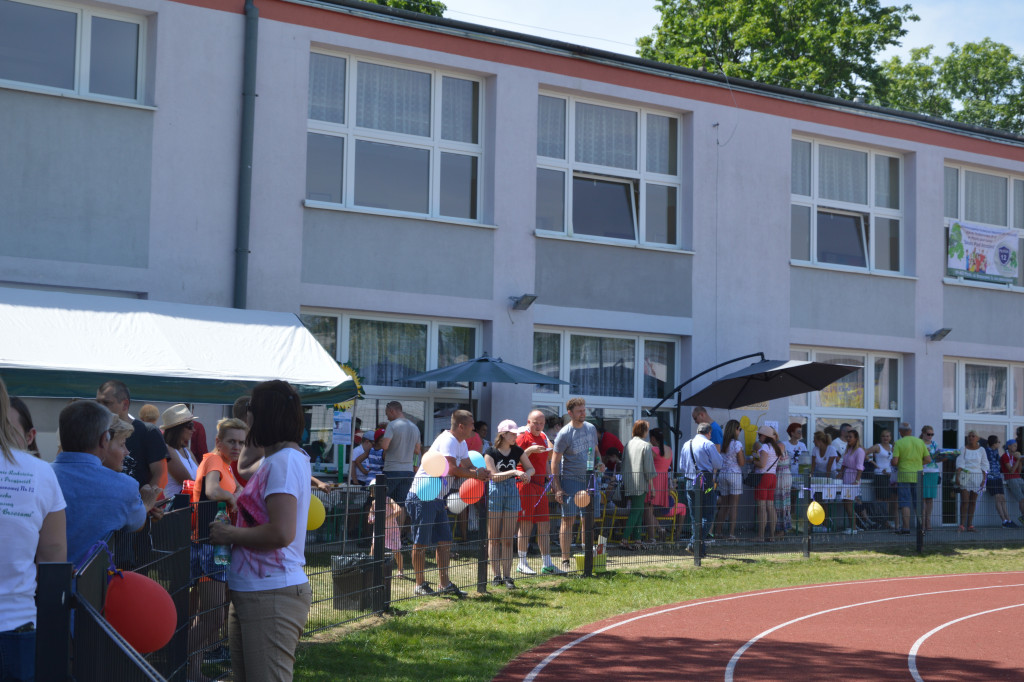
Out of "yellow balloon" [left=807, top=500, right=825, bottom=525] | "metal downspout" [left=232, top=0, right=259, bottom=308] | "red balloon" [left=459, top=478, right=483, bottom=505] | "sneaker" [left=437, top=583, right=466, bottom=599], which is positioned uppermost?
"metal downspout" [left=232, top=0, right=259, bottom=308]

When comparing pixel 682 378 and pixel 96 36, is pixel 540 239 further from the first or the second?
pixel 96 36

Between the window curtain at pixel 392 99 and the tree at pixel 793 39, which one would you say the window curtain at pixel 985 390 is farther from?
the tree at pixel 793 39

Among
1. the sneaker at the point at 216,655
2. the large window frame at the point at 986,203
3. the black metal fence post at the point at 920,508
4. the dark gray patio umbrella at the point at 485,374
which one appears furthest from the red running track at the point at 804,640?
the large window frame at the point at 986,203

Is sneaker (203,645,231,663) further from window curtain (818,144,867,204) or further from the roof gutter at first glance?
window curtain (818,144,867,204)

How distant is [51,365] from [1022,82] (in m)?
42.0

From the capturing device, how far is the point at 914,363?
2178cm

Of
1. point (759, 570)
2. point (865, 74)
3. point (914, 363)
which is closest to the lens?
point (759, 570)

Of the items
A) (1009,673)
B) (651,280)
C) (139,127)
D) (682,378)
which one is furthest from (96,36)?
(1009,673)

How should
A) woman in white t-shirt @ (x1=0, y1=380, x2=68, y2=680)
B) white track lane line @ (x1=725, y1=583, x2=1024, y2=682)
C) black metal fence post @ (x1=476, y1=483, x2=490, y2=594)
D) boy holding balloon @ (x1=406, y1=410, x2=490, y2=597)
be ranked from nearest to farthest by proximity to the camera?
1. woman in white t-shirt @ (x1=0, y1=380, x2=68, y2=680)
2. white track lane line @ (x1=725, y1=583, x2=1024, y2=682)
3. boy holding balloon @ (x1=406, y1=410, x2=490, y2=597)
4. black metal fence post @ (x1=476, y1=483, x2=490, y2=594)

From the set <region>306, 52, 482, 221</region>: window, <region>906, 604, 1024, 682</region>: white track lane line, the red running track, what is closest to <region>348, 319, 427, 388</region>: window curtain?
<region>306, 52, 482, 221</region>: window

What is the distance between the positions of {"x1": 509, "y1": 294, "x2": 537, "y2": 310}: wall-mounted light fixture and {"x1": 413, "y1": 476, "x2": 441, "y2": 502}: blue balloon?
6653mm

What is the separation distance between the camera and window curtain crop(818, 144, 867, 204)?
21562mm

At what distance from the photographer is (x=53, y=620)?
3.72 metres

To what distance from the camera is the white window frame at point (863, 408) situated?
21.0 metres
